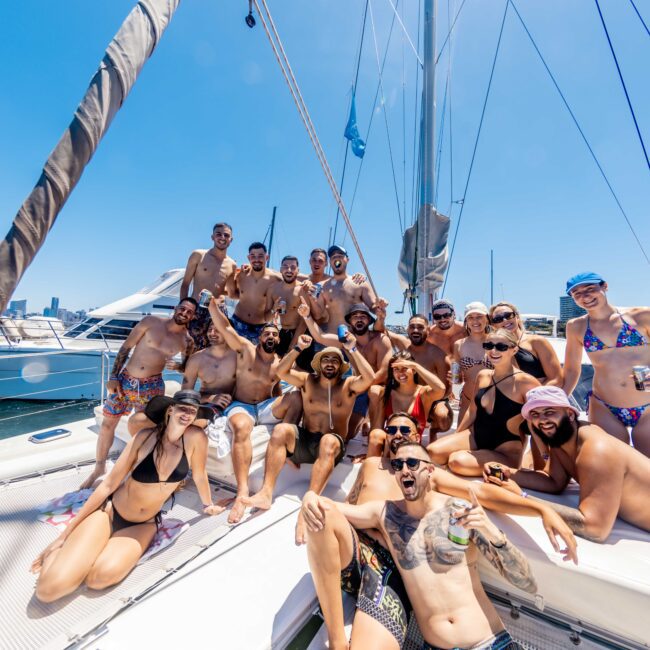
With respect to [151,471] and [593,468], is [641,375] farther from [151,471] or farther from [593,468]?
[151,471]

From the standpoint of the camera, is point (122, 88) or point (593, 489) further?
point (593, 489)

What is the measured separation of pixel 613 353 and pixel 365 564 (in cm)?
261

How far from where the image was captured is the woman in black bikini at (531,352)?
2.97m

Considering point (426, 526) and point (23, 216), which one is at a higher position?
point (23, 216)

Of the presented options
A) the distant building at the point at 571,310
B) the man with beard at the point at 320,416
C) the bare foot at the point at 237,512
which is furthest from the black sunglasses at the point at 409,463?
the distant building at the point at 571,310

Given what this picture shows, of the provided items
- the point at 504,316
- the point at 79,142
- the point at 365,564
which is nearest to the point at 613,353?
the point at 504,316

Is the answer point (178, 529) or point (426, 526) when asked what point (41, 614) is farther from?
point (426, 526)

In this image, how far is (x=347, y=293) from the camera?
4.74 meters

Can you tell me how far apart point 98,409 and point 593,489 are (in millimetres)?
4840

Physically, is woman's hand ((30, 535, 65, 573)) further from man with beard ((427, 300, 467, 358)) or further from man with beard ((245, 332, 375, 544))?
man with beard ((427, 300, 467, 358))

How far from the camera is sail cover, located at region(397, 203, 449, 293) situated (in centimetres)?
595

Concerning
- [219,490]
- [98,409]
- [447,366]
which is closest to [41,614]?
[219,490]

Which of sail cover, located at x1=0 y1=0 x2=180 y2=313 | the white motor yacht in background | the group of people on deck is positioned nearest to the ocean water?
the white motor yacht in background

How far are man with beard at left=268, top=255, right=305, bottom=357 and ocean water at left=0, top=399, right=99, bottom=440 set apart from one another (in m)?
8.23
